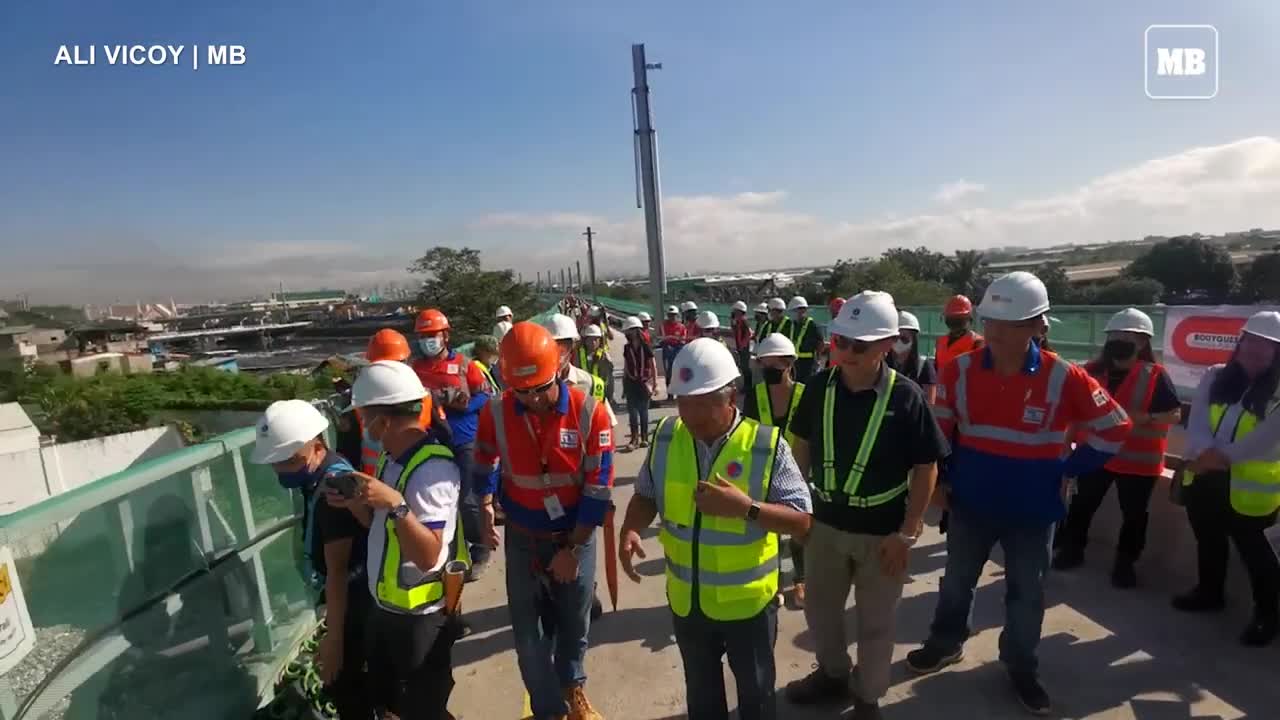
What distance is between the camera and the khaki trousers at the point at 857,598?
2836mm

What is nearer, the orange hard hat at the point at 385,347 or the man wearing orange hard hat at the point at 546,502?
the man wearing orange hard hat at the point at 546,502

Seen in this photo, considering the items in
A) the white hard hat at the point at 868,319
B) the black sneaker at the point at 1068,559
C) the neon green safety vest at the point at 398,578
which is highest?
the white hard hat at the point at 868,319

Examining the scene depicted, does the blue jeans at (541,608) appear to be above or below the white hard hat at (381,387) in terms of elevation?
below

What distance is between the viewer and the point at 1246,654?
3.38m

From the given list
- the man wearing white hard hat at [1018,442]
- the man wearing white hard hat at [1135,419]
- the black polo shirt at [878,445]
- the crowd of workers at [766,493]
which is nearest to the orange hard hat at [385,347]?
the crowd of workers at [766,493]

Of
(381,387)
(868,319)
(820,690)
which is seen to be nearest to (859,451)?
(868,319)

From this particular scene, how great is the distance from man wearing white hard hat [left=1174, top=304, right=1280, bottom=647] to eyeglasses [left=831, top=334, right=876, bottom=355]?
7.53ft

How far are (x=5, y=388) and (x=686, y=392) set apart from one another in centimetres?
3312

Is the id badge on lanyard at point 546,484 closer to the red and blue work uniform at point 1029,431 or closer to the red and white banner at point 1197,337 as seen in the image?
the red and blue work uniform at point 1029,431

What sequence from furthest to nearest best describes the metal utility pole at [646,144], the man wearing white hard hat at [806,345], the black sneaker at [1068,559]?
the metal utility pole at [646,144], the man wearing white hard hat at [806,345], the black sneaker at [1068,559]

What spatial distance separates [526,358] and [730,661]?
140 cm

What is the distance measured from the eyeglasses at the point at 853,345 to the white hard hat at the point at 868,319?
0.04ft

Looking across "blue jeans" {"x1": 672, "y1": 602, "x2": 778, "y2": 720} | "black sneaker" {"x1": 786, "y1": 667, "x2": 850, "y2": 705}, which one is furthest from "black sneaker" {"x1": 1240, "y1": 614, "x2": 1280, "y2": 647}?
"blue jeans" {"x1": 672, "y1": 602, "x2": 778, "y2": 720}

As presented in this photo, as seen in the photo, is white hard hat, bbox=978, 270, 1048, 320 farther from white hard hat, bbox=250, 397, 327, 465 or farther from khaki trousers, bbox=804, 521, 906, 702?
white hard hat, bbox=250, 397, 327, 465
